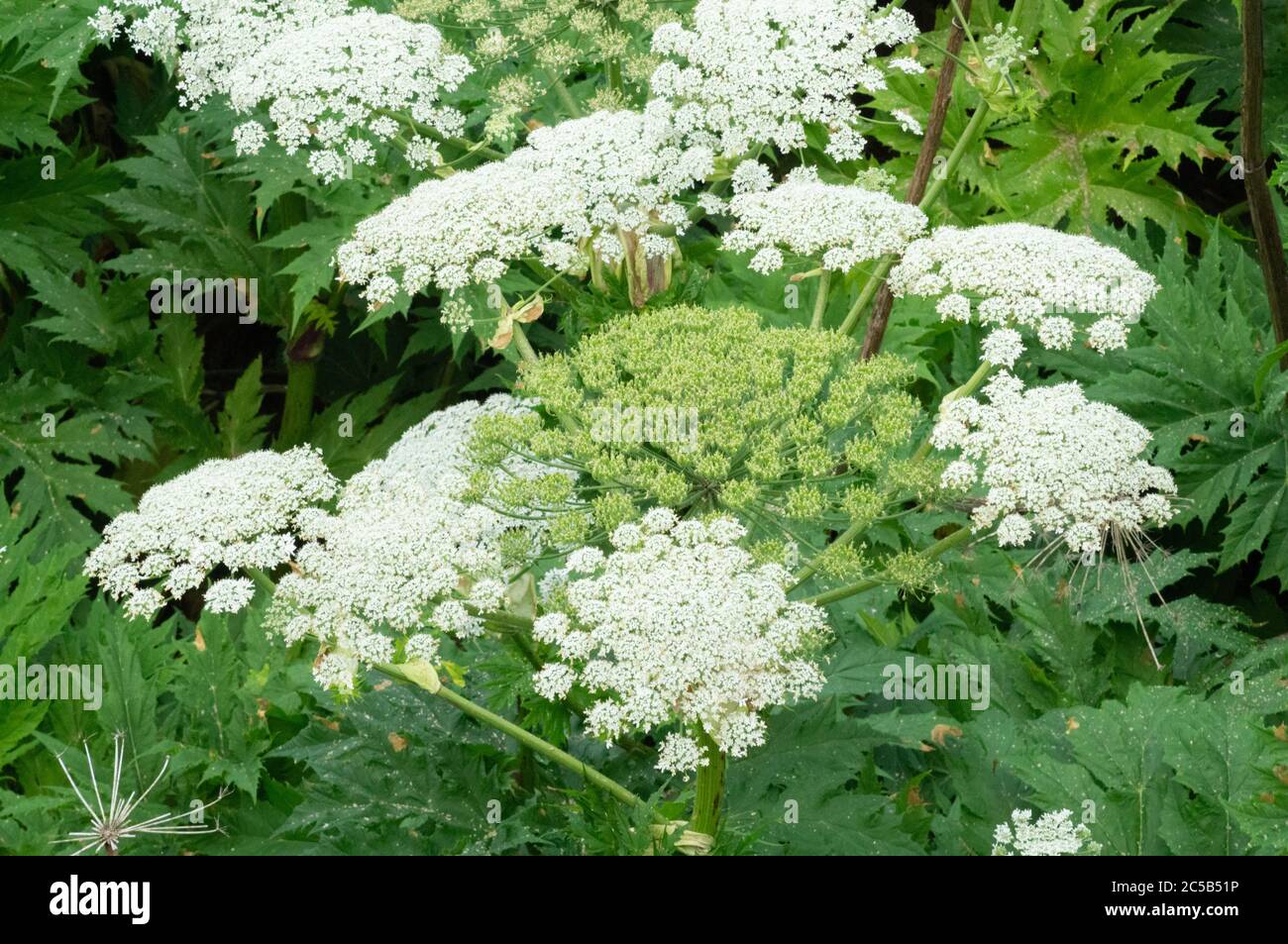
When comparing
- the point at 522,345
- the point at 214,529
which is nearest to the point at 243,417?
the point at 522,345

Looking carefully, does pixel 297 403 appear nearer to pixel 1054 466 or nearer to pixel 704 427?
pixel 704 427

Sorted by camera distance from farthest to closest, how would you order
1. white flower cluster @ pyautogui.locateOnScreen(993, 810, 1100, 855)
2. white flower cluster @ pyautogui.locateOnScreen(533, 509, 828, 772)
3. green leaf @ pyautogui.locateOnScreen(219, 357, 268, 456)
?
green leaf @ pyautogui.locateOnScreen(219, 357, 268, 456) < white flower cluster @ pyautogui.locateOnScreen(993, 810, 1100, 855) < white flower cluster @ pyautogui.locateOnScreen(533, 509, 828, 772)

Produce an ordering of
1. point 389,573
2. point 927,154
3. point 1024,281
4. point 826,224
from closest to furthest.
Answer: point 389,573, point 1024,281, point 826,224, point 927,154

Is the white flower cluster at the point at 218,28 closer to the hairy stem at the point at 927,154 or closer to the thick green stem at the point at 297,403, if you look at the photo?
the hairy stem at the point at 927,154

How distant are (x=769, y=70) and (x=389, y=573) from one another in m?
1.08

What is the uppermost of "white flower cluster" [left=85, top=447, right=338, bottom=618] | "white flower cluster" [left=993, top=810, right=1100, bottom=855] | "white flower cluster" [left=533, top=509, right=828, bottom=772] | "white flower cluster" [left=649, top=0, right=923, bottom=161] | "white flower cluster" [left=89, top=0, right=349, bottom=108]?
"white flower cluster" [left=89, top=0, right=349, bottom=108]

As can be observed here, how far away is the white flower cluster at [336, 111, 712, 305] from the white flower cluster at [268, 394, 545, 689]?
14.4 inches

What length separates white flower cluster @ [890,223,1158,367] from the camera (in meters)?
2.27

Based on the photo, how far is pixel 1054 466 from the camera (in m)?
2.08

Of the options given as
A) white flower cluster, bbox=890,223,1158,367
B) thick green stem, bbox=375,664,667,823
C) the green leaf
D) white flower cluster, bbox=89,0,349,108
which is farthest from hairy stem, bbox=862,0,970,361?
the green leaf

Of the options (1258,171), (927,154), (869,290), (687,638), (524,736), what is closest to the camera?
(687,638)

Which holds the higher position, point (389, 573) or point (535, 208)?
point (535, 208)

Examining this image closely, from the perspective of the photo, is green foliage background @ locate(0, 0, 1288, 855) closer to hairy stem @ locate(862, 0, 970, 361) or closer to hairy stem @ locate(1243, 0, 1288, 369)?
hairy stem @ locate(862, 0, 970, 361)

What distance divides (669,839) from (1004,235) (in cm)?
107
